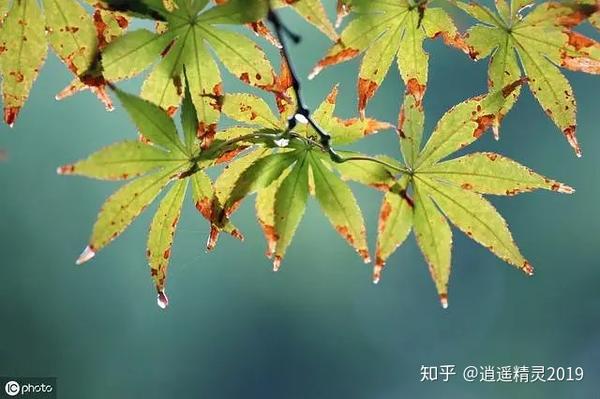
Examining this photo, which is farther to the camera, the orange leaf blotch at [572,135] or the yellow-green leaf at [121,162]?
the orange leaf blotch at [572,135]

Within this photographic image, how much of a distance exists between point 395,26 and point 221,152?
26 centimetres

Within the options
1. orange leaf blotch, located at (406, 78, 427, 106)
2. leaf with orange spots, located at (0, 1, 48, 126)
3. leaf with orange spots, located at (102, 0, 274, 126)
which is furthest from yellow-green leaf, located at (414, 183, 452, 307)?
leaf with orange spots, located at (0, 1, 48, 126)

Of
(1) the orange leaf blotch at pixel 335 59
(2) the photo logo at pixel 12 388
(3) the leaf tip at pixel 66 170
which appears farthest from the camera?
(2) the photo logo at pixel 12 388

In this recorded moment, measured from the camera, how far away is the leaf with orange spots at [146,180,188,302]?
63 centimetres

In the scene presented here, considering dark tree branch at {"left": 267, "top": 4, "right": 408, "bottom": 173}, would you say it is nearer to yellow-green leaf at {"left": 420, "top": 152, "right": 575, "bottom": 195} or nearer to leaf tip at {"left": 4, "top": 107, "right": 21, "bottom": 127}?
yellow-green leaf at {"left": 420, "top": 152, "right": 575, "bottom": 195}

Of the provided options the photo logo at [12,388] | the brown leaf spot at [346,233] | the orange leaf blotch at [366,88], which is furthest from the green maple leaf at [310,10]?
the photo logo at [12,388]

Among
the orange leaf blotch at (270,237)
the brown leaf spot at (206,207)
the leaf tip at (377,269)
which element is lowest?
the leaf tip at (377,269)

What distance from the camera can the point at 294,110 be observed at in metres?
0.66

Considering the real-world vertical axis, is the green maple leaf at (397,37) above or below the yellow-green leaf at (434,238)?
above

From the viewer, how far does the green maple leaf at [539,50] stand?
65 centimetres

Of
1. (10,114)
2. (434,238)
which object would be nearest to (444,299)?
(434,238)

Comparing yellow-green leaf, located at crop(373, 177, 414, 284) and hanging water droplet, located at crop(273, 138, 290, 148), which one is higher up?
hanging water droplet, located at crop(273, 138, 290, 148)

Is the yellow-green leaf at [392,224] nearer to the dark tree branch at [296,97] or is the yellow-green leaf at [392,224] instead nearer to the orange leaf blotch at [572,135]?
the dark tree branch at [296,97]

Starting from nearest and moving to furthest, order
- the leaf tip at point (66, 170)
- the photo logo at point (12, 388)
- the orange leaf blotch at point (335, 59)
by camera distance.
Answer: the leaf tip at point (66, 170) → the orange leaf blotch at point (335, 59) → the photo logo at point (12, 388)
